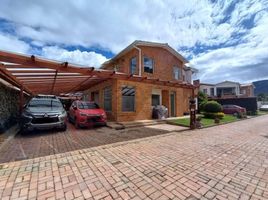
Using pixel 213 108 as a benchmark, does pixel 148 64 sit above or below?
above

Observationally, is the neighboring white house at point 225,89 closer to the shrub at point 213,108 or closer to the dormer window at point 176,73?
the dormer window at point 176,73

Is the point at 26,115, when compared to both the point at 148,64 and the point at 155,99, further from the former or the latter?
the point at 148,64

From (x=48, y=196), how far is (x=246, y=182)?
12.6 ft

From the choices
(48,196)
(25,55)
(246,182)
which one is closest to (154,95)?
(25,55)

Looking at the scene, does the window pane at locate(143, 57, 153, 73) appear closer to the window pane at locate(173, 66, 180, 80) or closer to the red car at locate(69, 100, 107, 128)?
the window pane at locate(173, 66, 180, 80)

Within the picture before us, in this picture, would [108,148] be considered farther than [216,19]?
No

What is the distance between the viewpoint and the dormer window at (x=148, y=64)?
48.0ft

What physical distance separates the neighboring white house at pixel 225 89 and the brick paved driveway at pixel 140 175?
127ft

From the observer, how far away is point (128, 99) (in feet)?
38.3

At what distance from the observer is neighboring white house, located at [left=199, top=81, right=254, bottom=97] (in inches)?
1594

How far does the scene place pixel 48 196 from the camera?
275cm

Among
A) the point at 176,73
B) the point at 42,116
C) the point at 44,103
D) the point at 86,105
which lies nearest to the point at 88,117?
the point at 86,105

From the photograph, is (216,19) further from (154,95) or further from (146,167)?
(146,167)

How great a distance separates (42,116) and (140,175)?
625 cm
